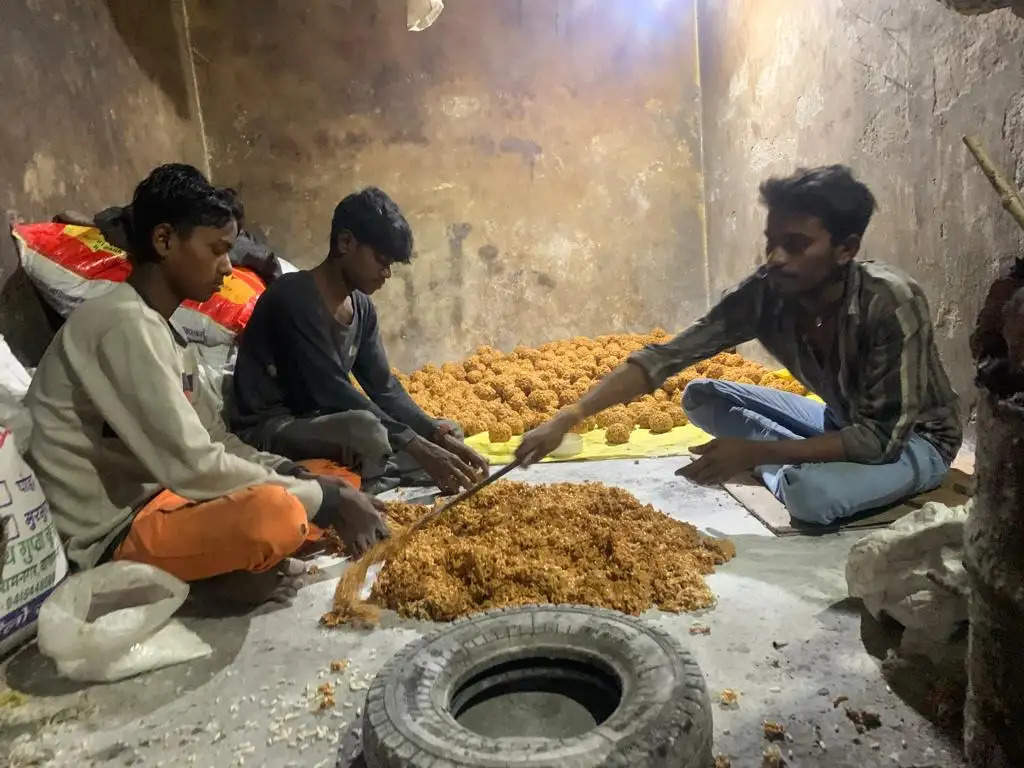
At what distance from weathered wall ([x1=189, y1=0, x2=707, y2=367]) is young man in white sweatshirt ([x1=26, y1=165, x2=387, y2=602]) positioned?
3585 mm

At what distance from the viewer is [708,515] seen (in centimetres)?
294

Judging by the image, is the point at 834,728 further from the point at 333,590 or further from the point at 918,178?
the point at 918,178

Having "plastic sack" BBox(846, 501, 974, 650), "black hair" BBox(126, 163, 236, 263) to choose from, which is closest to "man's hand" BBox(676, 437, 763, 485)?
"plastic sack" BBox(846, 501, 974, 650)

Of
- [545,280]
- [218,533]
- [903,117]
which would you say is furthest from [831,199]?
[545,280]

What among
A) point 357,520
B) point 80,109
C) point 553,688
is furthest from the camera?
point 80,109

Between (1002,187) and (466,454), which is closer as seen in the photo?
(1002,187)

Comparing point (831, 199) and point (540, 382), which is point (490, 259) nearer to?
point (540, 382)

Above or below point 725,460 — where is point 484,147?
above

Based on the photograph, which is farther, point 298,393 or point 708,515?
point 298,393

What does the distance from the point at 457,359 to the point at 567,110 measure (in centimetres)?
212

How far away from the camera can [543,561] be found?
7.53 feet

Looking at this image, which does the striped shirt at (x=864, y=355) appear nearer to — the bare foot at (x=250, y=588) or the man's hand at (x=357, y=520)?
the man's hand at (x=357, y=520)

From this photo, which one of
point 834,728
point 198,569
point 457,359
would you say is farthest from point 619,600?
point 457,359

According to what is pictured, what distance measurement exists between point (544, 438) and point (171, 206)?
1.32 metres
